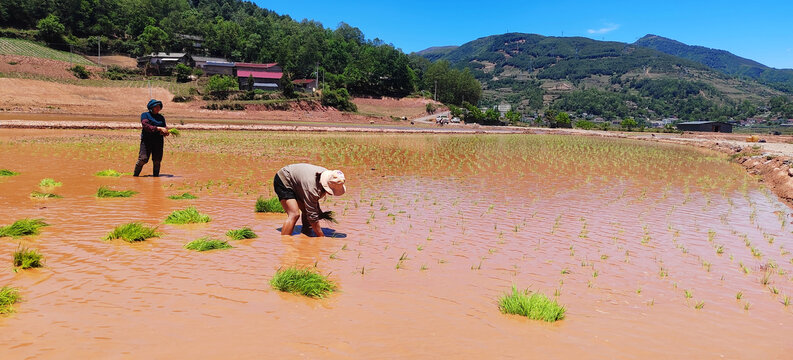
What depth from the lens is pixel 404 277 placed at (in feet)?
19.8

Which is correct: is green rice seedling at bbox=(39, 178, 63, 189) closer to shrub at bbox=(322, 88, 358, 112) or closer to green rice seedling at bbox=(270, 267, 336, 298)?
green rice seedling at bbox=(270, 267, 336, 298)

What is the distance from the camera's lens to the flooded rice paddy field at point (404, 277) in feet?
13.6

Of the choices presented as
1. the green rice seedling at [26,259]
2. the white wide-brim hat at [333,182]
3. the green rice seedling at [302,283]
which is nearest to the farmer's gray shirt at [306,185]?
the white wide-brim hat at [333,182]

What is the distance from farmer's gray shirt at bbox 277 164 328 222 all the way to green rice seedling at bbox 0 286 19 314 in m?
3.85

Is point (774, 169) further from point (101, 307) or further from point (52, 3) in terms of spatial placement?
point (52, 3)

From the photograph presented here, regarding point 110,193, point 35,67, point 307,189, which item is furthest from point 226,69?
point 307,189

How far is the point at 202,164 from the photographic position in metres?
16.9

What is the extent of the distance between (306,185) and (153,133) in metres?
7.70

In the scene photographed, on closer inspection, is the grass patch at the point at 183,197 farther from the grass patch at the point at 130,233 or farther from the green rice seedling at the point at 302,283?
the green rice seedling at the point at 302,283

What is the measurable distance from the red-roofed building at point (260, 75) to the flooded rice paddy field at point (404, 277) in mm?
80888

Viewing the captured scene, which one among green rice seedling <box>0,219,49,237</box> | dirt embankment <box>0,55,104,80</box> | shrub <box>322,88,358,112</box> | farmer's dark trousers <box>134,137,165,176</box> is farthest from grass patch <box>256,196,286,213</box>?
dirt embankment <box>0,55,104,80</box>

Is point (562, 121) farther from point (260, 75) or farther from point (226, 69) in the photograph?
point (226, 69)

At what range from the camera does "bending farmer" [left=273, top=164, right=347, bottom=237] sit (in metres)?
7.29

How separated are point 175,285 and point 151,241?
2061 millimetres
